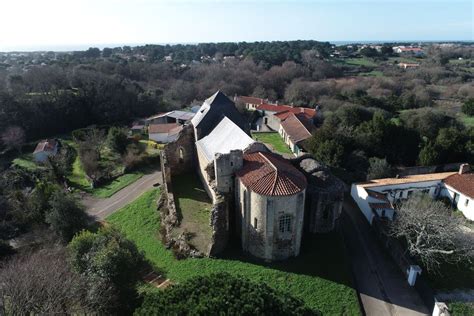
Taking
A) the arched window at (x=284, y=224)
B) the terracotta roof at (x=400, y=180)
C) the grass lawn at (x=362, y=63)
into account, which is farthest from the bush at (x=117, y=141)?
the grass lawn at (x=362, y=63)

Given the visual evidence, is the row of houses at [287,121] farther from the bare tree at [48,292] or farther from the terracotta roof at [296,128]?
the bare tree at [48,292]

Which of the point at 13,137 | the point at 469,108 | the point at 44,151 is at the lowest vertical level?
the point at 44,151

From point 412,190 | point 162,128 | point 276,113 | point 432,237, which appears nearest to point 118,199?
point 162,128

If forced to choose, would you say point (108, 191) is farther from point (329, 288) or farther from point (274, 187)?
point (329, 288)

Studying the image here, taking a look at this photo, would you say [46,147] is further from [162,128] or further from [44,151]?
[162,128]

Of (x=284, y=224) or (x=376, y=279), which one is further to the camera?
(x=376, y=279)

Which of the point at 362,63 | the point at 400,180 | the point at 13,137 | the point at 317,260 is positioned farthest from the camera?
the point at 362,63
